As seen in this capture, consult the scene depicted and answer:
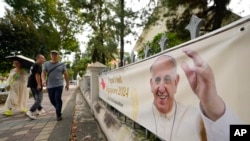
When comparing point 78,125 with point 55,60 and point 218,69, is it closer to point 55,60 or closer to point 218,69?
point 55,60

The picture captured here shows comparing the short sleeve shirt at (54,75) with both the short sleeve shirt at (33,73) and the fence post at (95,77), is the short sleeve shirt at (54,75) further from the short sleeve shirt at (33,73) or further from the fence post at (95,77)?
the fence post at (95,77)

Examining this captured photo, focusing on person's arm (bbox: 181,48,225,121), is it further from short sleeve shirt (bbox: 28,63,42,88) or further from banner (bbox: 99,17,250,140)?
short sleeve shirt (bbox: 28,63,42,88)

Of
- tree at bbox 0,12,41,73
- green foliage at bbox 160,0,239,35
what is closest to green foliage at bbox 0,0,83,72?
tree at bbox 0,12,41,73

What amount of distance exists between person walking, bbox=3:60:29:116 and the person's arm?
7.31 metres

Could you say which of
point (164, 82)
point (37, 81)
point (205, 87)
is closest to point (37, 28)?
point (37, 81)

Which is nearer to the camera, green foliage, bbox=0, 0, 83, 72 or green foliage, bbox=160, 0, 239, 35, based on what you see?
green foliage, bbox=160, 0, 239, 35

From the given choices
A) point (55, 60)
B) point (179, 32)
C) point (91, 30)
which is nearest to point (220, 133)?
point (55, 60)

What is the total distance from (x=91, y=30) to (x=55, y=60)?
11104 mm

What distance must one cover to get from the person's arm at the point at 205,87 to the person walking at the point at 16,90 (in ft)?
24.0

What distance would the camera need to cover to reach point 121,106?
13.5 ft

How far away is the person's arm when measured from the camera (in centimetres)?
152

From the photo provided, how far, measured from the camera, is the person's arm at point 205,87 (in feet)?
4.98

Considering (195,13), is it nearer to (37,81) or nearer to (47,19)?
(37,81)

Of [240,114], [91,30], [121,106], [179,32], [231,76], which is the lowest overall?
[121,106]
